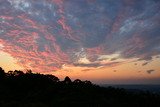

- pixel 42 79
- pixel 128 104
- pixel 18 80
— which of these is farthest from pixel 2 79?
pixel 128 104

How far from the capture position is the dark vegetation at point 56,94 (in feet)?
113

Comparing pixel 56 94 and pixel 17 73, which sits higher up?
pixel 17 73

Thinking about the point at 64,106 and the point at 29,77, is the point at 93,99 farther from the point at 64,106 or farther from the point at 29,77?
the point at 29,77

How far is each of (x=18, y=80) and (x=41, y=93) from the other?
9.37 meters

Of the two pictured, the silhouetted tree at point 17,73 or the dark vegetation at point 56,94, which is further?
the silhouetted tree at point 17,73

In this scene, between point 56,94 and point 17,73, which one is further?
point 17,73

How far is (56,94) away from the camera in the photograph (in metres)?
40.7

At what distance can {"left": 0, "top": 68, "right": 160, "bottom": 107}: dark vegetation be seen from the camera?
3438 centimetres

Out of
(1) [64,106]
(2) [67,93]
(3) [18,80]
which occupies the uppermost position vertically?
(3) [18,80]

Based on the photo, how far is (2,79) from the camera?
5000 cm

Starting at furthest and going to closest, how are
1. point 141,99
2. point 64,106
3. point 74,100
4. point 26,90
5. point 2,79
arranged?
point 2,79
point 26,90
point 141,99
point 74,100
point 64,106

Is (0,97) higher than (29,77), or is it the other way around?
(29,77)

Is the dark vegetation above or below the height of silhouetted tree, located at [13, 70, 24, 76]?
below

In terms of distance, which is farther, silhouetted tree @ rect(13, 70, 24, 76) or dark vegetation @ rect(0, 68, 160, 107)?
silhouetted tree @ rect(13, 70, 24, 76)
